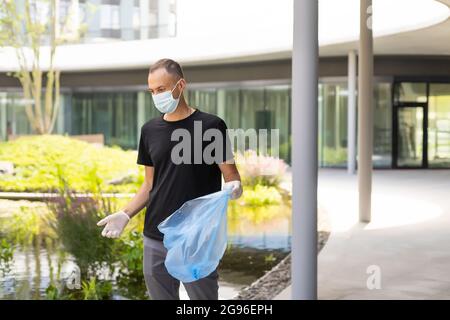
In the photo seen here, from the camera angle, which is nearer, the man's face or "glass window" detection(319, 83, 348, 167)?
the man's face

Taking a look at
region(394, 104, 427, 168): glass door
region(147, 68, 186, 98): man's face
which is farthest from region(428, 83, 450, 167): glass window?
region(147, 68, 186, 98): man's face

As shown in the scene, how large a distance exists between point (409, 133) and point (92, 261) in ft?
67.0

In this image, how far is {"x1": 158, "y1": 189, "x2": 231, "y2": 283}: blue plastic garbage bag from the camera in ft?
13.8

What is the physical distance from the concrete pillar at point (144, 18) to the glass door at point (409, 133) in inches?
372

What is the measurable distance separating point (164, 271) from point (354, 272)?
178 inches

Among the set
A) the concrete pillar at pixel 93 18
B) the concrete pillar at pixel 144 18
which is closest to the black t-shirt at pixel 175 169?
the concrete pillar at pixel 144 18

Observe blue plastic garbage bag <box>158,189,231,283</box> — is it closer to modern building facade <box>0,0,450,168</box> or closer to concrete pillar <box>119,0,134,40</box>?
modern building facade <box>0,0,450,168</box>

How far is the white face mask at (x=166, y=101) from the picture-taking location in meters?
4.17

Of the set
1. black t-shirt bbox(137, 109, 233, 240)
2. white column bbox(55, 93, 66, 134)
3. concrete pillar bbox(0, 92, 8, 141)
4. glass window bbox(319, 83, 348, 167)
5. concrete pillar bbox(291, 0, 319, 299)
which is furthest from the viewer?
concrete pillar bbox(0, 92, 8, 141)

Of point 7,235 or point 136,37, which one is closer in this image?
point 7,235

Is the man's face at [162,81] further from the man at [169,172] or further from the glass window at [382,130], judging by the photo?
the glass window at [382,130]
